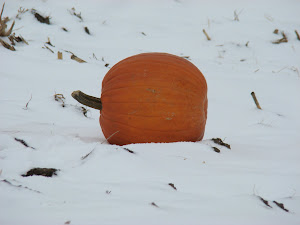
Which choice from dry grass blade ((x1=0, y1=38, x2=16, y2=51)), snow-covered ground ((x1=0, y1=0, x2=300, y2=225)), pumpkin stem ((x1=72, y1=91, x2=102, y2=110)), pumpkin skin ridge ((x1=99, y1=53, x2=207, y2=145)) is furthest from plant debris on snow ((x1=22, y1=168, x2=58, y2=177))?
dry grass blade ((x1=0, y1=38, x2=16, y2=51))

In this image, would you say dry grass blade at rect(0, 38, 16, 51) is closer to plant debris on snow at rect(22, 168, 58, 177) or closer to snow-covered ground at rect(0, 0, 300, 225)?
snow-covered ground at rect(0, 0, 300, 225)

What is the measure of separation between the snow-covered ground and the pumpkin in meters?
0.14

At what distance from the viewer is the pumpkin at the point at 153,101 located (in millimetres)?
1860

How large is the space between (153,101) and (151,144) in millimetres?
261

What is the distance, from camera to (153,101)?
1853 millimetres

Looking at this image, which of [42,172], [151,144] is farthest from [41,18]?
[42,172]

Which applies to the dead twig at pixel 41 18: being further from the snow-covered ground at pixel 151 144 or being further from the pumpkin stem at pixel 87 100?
the pumpkin stem at pixel 87 100

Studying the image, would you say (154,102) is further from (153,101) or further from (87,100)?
(87,100)

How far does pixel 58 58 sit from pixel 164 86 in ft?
7.45

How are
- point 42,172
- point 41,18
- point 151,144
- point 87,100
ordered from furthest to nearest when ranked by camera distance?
point 41,18 < point 87,100 < point 151,144 < point 42,172

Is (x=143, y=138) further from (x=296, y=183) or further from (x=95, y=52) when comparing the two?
(x=95, y=52)

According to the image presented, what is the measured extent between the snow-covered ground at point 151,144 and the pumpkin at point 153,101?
142mm

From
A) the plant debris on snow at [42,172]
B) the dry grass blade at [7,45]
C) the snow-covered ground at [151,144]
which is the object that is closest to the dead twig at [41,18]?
the snow-covered ground at [151,144]

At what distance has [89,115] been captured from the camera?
280 centimetres
